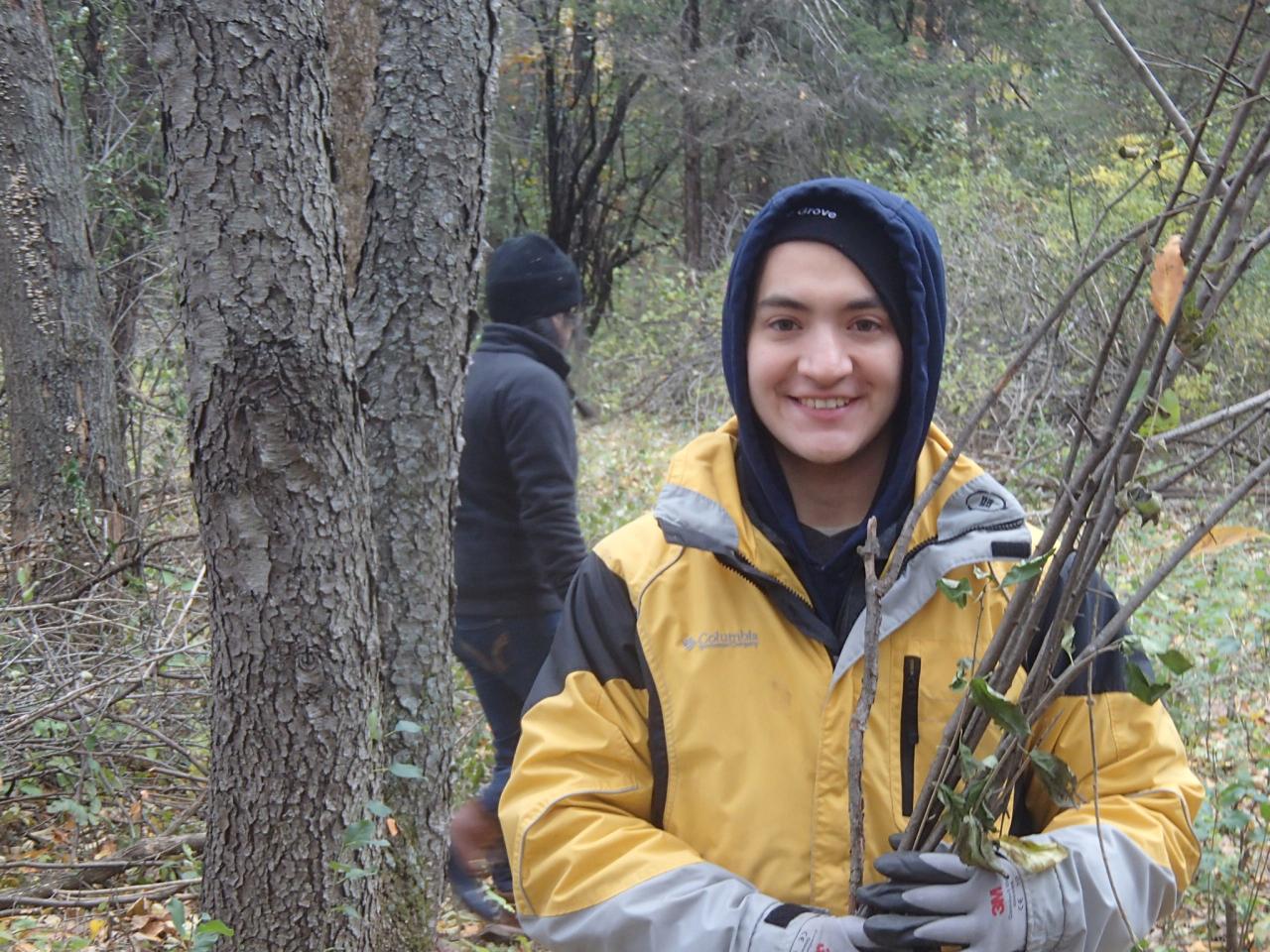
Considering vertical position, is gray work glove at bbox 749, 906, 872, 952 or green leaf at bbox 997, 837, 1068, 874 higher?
green leaf at bbox 997, 837, 1068, 874

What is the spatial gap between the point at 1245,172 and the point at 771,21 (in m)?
17.2

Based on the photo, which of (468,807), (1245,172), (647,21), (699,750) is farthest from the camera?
(647,21)

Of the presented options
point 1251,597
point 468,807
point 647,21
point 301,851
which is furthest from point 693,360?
point 301,851

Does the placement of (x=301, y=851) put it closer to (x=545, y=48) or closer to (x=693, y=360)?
(x=693, y=360)

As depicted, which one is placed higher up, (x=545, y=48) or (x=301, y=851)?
(x=545, y=48)

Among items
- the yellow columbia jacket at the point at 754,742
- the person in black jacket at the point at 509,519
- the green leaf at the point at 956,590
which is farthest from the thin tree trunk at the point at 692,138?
the green leaf at the point at 956,590

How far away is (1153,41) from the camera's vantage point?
38.8 ft

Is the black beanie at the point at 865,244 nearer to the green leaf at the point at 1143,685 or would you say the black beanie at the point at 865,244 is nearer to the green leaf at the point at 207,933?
the green leaf at the point at 1143,685

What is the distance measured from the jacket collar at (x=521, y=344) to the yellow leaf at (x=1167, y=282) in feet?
10.7

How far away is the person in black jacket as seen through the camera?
4250 millimetres

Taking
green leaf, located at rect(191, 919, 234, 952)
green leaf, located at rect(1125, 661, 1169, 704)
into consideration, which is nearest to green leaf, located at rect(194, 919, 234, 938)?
green leaf, located at rect(191, 919, 234, 952)

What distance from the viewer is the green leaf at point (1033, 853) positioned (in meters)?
1.48

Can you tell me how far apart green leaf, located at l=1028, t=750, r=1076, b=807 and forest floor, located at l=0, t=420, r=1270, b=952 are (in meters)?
1.59

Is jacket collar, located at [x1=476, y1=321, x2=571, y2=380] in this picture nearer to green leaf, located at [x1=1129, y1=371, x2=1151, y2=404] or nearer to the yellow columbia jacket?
the yellow columbia jacket
